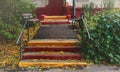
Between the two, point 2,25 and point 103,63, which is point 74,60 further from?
point 2,25

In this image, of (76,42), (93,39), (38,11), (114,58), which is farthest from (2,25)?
(38,11)

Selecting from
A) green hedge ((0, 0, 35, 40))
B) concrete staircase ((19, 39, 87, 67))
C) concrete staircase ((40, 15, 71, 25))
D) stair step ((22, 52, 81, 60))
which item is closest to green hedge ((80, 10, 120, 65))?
stair step ((22, 52, 81, 60))

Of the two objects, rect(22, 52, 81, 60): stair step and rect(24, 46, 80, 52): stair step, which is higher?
rect(24, 46, 80, 52): stair step

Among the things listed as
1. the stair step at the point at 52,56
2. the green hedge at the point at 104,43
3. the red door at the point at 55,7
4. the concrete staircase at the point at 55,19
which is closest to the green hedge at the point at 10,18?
the stair step at the point at 52,56

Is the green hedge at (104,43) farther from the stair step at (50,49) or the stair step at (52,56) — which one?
the stair step at (50,49)

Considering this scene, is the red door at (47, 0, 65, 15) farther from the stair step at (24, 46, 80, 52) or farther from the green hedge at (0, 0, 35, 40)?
the stair step at (24, 46, 80, 52)

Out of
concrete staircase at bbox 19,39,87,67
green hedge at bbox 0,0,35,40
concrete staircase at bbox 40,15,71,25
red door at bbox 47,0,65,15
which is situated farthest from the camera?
red door at bbox 47,0,65,15

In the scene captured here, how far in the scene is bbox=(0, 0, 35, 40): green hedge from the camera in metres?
10.1

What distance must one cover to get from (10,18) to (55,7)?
548 centimetres

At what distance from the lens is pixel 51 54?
9016 millimetres

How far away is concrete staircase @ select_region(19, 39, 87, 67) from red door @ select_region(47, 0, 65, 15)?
5.92m

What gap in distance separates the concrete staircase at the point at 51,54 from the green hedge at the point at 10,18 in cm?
103

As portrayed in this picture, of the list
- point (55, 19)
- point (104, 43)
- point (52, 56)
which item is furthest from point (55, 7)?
point (104, 43)

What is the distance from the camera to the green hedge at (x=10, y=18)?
10148 millimetres
